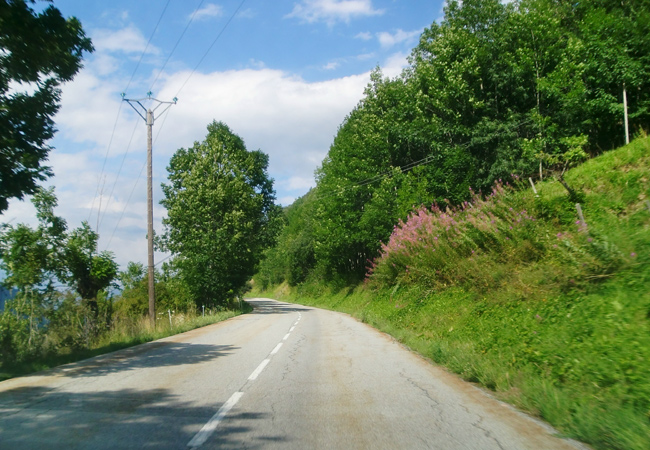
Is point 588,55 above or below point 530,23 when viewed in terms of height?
below

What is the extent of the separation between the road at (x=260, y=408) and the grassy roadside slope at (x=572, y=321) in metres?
0.47

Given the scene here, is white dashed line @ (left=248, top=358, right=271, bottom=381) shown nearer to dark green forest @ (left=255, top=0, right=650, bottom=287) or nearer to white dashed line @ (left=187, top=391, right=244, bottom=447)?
white dashed line @ (left=187, top=391, right=244, bottom=447)

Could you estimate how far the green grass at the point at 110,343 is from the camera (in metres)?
9.86

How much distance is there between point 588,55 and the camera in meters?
22.3

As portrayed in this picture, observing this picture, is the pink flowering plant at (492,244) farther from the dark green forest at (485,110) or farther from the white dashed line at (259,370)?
the white dashed line at (259,370)

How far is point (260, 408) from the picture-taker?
239 inches

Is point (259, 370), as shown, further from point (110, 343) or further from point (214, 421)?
point (110, 343)

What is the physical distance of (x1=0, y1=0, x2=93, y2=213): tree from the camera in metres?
8.10

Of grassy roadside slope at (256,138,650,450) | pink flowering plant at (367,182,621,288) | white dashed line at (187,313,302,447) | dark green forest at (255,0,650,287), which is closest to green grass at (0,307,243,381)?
white dashed line at (187,313,302,447)

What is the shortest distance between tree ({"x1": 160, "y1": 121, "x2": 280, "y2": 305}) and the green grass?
8738 millimetres

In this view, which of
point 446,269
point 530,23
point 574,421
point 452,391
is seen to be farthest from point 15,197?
point 530,23

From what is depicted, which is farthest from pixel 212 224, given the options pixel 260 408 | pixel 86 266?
pixel 260 408

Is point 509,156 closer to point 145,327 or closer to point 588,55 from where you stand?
point 588,55

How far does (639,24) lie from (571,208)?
1423 cm
